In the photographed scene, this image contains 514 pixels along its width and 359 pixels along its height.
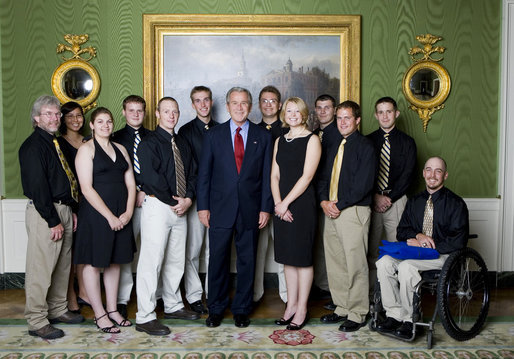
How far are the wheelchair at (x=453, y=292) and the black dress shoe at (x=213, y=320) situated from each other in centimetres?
120

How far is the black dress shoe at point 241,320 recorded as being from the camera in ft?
13.9

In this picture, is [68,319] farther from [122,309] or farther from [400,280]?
[400,280]

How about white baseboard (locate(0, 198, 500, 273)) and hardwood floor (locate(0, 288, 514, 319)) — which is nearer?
hardwood floor (locate(0, 288, 514, 319))

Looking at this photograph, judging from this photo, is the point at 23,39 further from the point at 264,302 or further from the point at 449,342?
the point at 449,342

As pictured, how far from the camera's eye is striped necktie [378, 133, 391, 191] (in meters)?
4.81

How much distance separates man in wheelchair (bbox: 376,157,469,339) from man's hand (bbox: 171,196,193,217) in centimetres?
156

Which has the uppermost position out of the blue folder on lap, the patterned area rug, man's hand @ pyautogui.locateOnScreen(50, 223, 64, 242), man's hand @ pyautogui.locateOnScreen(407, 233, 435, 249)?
man's hand @ pyautogui.locateOnScreen(50, 223, 64, 242)

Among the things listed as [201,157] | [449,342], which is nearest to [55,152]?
[201,157]

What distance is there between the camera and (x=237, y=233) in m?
4.28

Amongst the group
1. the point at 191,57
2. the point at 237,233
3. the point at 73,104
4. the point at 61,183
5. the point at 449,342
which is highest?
the point at 191,57

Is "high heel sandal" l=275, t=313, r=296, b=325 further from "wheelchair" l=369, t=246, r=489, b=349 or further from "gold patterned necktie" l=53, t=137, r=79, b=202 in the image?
"gold patterned necktie" l=53, t=137, r=79, b=202

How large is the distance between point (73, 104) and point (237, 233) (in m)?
1.89

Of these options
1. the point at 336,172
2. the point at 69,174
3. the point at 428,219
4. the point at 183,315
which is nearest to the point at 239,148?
the point at 336,172

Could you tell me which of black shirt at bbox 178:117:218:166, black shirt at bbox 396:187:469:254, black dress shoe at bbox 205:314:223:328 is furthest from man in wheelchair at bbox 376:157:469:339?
black shirt at bbox 178:117:218:166
